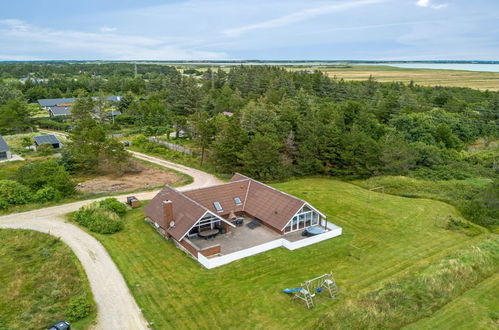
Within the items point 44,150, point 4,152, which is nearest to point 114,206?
point 44,150

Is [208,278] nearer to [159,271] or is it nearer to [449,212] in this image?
[159,271]

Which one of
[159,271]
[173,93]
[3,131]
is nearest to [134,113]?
[173,93]

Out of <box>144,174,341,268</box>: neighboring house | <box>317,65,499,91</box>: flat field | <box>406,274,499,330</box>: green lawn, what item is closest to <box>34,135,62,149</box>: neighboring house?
<box>144,174,341,268</box>: neighboring house

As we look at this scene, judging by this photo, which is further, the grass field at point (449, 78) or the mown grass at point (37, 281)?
the grass field at point (449, 78)

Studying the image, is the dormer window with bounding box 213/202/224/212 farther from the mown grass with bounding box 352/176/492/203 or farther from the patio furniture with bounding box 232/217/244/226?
the mown grass with bounding box 352/176/492/203

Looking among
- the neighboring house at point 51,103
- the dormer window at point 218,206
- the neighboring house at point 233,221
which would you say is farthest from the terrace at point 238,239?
the neighboring house at point 51,103

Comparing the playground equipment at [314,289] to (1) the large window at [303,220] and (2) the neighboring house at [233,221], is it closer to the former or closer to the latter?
(2) the neighboring house at [233,221]
